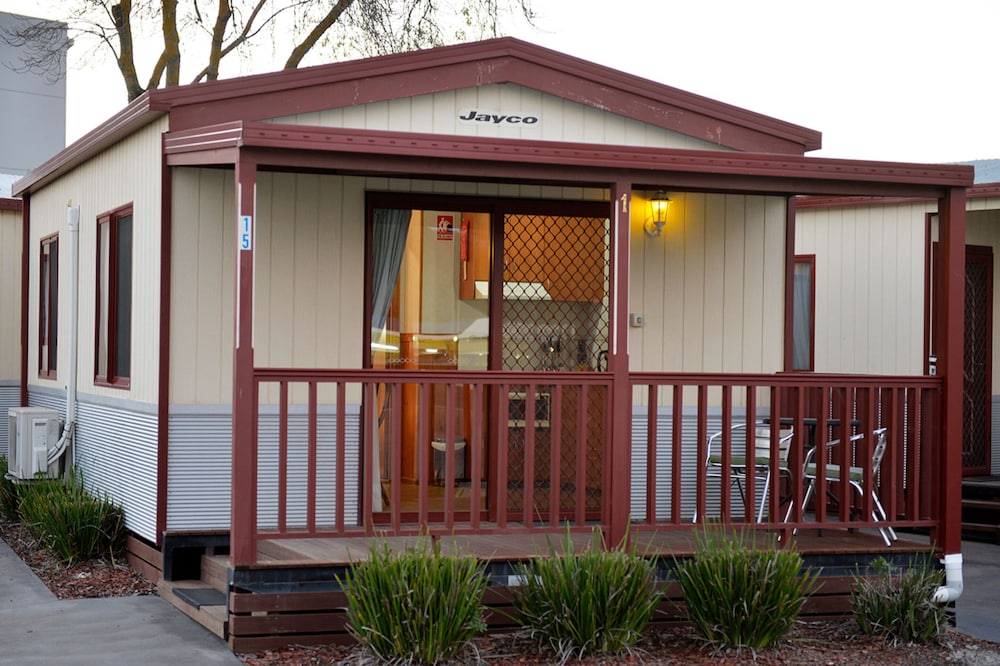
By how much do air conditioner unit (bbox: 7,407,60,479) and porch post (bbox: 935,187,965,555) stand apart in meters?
6.36

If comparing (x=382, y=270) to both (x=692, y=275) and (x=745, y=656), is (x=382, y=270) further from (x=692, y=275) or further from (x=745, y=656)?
(x=745, y=656)

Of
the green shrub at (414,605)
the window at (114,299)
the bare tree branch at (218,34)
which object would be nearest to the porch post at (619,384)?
the green shrub at (414,605)

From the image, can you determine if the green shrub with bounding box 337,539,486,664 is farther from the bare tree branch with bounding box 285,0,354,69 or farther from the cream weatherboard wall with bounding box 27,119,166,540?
the bare tree branch with bounding box 285,0,354,69

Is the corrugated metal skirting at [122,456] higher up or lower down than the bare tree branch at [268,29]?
lower down

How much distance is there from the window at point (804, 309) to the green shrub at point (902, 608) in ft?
16.6

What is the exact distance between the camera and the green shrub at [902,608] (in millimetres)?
6344

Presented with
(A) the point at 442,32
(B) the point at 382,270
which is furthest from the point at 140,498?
(A) the point at 442,32

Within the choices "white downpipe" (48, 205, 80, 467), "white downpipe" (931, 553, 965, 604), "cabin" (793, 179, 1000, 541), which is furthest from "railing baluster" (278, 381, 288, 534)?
"cabin" (793, 179, 1000, 541)

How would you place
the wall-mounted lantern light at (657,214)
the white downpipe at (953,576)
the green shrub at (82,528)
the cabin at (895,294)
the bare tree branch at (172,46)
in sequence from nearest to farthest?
the white downpipe at (953,576) → the wall-mounted lantern light at (657,214) → the green shrub at (82,528) → the cabin at (895,294) → the bare tree branch at (172,46)

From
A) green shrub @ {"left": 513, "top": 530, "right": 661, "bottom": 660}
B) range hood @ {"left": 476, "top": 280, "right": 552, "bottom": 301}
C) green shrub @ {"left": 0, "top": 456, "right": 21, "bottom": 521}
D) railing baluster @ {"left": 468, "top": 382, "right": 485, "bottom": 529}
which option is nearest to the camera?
green shrub @ {"left": 513, "top": 530, "right": 661, "bottom": 660}

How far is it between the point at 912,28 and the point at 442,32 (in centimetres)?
605

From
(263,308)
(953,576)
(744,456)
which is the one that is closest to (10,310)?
(263,308)

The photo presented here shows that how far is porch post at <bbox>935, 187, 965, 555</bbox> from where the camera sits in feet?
22.3

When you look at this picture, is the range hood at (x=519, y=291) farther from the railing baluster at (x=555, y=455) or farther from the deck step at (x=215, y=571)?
the deck step at (x=215, y=571)
